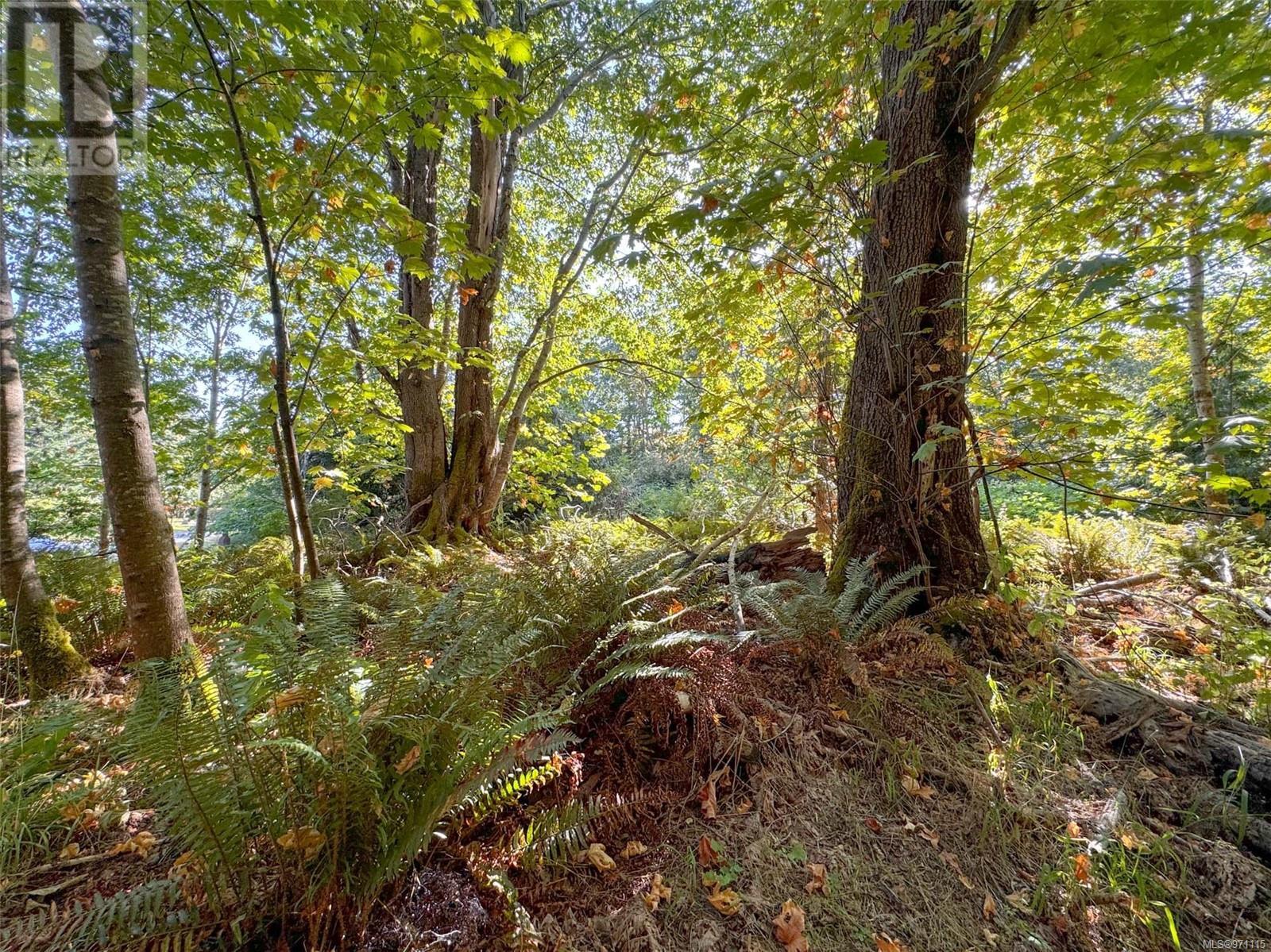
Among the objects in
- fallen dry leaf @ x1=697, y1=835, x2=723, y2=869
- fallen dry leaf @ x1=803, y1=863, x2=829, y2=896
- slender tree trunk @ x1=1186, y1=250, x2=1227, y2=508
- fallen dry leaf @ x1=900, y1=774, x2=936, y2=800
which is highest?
slender tree trunk @ x1=1186, y1=250, x2=1227, y2=508

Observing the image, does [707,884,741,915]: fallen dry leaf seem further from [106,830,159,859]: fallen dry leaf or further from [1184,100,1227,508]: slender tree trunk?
[1184,100,1227,508]: slender tree trunk

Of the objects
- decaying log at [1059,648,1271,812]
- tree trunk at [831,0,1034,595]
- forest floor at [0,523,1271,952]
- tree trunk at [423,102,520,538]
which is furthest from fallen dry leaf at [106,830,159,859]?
tree trunk at [423,102,520,538]

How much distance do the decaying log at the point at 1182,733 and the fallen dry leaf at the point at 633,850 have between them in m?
1.88

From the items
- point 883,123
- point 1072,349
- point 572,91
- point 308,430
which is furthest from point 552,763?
point 572,91

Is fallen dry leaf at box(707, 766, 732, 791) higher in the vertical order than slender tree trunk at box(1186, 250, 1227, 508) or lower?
lower

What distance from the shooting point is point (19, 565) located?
2.41 metres

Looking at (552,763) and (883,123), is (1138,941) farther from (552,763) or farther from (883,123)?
(883,123)

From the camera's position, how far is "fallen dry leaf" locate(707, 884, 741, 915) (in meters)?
1.22

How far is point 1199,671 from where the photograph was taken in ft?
6.37

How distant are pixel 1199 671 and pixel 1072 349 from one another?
1.51 metres

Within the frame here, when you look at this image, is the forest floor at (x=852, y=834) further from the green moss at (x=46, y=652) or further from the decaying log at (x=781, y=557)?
the decaying log at (x=781, y=557)

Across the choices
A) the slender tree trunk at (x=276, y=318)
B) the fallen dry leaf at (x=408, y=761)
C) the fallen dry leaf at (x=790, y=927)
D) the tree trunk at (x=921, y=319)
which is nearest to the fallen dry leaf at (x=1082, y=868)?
the fallen dry leaf at (x=790, y=927)

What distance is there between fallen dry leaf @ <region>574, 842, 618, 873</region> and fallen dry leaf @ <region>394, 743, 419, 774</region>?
0.55 m

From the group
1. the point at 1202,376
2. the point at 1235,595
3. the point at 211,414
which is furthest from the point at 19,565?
the point at 211,414
